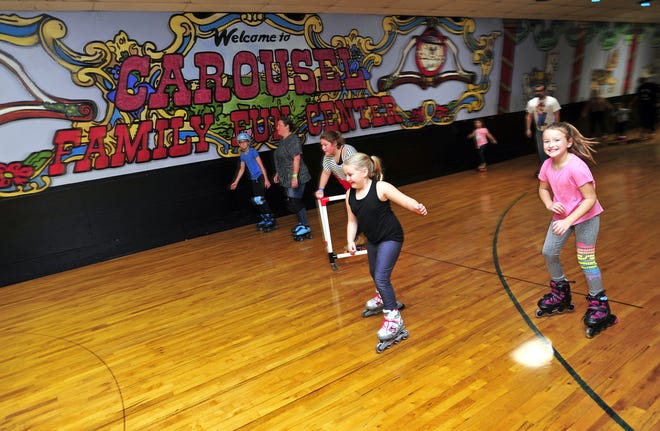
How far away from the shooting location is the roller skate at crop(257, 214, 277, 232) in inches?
275

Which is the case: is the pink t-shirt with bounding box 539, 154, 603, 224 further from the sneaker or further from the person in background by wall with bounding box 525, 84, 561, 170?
the person in background by wall with bounding box 525, 84, 561, 170

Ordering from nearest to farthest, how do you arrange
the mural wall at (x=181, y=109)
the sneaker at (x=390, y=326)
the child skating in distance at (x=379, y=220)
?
the child skating in distance at (x=379, y=220), the sneaker at (x=390, y=326), the mural wall at (x=181, y=109)

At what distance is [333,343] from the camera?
3.51 meters

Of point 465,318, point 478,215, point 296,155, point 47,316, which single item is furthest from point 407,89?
point 47,316

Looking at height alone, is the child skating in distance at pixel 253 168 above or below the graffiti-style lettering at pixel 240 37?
below

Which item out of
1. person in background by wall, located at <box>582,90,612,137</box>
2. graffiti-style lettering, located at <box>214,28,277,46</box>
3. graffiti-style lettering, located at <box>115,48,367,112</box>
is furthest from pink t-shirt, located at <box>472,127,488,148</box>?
graffiti-style lettering, located at <box>214,28,277,46</box>

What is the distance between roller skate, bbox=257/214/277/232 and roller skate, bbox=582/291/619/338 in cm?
458

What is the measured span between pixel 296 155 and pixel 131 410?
11.9 feet

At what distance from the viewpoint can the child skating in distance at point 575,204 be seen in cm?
303

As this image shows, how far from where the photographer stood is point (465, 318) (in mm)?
3682

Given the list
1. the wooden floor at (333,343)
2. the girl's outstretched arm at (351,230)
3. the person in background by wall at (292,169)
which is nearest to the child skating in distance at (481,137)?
the wooden floor at (333,343)

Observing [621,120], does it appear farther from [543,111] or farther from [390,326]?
[390,326]

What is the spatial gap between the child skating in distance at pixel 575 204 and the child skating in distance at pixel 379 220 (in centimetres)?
100

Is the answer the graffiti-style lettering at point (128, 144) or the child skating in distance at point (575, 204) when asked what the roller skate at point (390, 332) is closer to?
the child skating in distance at point (575, 204)
